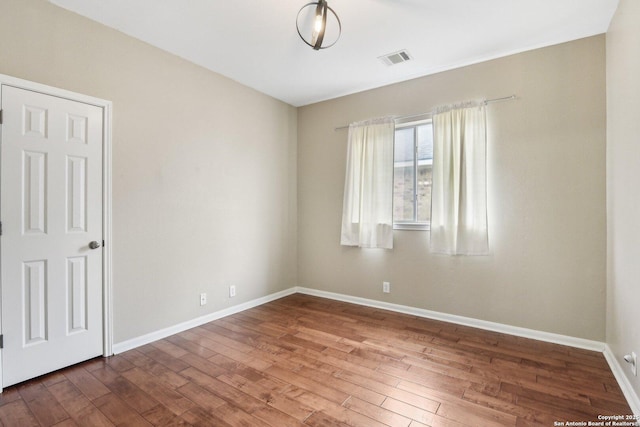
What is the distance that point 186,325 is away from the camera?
331cm

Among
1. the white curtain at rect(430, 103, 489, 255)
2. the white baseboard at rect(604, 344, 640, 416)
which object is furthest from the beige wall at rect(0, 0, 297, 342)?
the white baseboard at rect(604, 344, 640, 416)

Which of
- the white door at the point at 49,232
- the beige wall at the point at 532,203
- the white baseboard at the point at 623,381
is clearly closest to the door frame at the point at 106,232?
the white door at the point at 49,232

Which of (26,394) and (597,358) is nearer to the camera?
(26,394)

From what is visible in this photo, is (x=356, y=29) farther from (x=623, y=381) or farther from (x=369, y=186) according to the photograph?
(x=623, y=381)

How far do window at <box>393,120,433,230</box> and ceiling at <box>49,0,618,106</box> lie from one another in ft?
2.25

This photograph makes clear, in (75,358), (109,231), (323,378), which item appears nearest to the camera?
(323,378)

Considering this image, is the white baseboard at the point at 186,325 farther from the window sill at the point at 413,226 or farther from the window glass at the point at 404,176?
the window glass at the point at 404,176

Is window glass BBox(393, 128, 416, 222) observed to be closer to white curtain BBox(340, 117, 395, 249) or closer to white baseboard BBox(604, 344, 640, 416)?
white curtain BBox(340, 117, 395, 249)

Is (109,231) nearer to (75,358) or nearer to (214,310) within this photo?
(75,358)

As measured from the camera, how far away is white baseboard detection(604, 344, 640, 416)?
6.29ft

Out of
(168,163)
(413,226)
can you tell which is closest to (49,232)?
(168,163)

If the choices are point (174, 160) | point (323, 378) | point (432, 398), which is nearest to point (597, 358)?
point (432, 398)

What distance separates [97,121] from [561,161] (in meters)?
4.22

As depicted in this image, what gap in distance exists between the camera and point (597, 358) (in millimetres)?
2613
